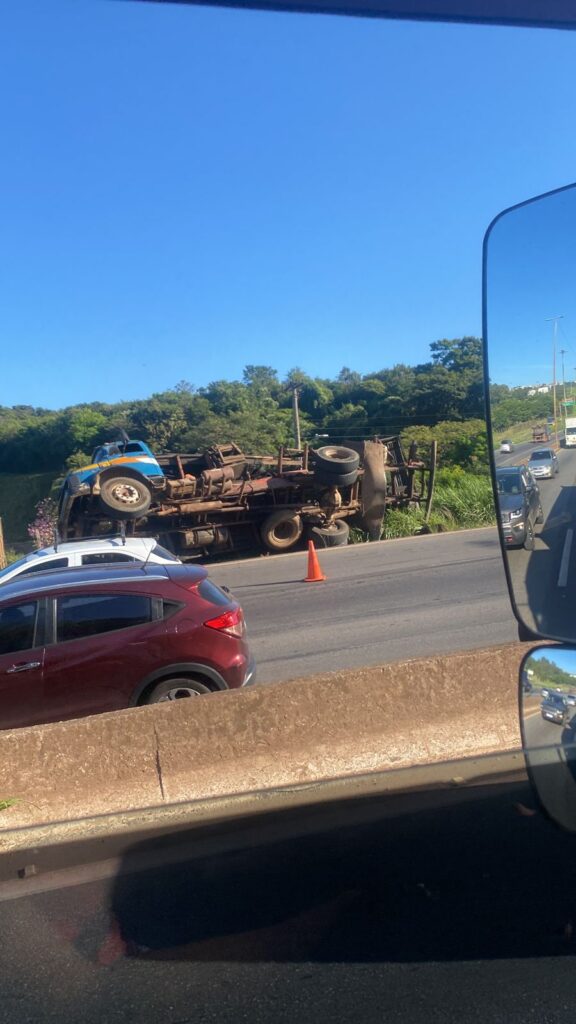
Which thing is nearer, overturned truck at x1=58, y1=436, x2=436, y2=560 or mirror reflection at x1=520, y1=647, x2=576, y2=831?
mirror reflection at x1=520, y1=647, x2=576, y2=831

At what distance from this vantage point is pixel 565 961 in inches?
126

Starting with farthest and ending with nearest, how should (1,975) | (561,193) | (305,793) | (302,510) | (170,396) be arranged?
(170,396) < (302,510) < (305,793) < (1,975) < (561,193)

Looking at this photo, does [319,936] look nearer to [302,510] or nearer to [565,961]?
[565,961]

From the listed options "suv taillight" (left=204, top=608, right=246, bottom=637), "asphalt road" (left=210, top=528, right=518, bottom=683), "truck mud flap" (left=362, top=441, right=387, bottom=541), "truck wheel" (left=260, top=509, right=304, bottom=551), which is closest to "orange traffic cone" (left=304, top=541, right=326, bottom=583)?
"asphalt road" (left=210, top=528, right=518, bottom=683)

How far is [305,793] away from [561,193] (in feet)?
13.5

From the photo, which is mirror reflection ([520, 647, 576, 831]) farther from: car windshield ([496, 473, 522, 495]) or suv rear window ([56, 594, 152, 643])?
suv rear window ([56, 594, 152, 643])

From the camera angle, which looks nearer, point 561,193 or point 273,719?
point 561,193

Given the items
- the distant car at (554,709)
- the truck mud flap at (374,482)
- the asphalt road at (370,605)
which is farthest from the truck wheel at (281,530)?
the distant car at (554,709)

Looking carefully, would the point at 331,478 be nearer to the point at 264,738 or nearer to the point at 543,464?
the point at 264,738

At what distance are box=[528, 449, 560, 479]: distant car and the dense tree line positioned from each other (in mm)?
25957

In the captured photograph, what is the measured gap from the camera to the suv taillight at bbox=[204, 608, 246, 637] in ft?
22.0

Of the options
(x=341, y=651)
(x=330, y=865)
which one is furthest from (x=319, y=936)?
(x=341, y=651)

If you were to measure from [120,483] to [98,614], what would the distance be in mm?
13266

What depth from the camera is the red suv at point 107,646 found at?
245 inches
